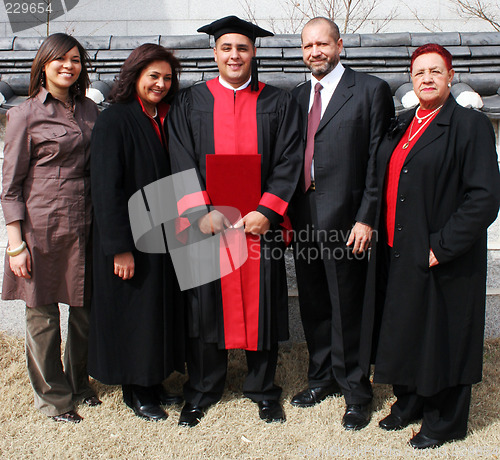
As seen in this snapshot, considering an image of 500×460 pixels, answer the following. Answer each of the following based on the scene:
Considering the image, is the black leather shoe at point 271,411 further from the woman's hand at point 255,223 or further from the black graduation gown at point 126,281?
the woman's hand at point 255,223

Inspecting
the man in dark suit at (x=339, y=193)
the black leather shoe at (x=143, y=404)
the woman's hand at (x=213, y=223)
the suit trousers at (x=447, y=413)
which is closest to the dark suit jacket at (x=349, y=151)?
the man in dark suit at (x=339, y=193)

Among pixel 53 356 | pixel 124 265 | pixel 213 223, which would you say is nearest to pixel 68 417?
pixel 53 356

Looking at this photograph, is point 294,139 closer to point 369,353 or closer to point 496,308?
point 369,353

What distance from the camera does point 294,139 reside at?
10.1 feet

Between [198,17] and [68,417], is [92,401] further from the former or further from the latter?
[198,17]

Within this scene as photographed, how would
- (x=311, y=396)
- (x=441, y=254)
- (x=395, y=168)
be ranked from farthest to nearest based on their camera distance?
(x=311, y=396)
(x=395, y=168)
(x=441, y=254)

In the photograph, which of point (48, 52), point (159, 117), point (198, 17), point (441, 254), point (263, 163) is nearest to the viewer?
point (441, 254)

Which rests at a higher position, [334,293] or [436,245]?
[436,245]

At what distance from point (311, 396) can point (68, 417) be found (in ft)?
4.73

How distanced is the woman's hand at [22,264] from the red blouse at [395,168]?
1955mm

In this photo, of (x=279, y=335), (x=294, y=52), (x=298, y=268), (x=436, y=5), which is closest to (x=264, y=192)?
(x=298, y=268)

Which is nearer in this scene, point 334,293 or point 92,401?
Result: point 334,293

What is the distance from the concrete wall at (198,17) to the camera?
9.23 metres

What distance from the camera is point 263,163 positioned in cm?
308
